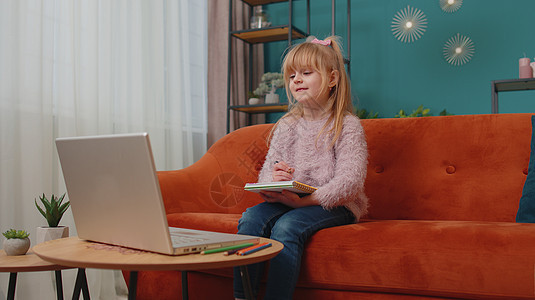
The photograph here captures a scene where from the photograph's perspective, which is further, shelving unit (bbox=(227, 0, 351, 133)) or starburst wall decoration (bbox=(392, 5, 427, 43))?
starburst wall decoration (bbox=(392, 5, 427, 43))

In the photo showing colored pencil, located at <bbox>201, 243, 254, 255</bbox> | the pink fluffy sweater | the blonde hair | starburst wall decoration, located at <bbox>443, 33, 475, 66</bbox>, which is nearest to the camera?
colored pencil, located at <bbox>201, 243, 254, 255</bbox>

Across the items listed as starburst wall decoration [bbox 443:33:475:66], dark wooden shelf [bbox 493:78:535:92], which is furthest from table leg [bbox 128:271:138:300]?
starburst wall decoration [bbox 443:33:475:66]

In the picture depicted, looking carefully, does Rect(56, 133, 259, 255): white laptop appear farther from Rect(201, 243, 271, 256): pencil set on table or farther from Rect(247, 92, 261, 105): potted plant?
Rect(247, 92, 261, 105): potted plant

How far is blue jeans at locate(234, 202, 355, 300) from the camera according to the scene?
125cm

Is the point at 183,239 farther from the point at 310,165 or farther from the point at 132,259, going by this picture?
the point at 310,165

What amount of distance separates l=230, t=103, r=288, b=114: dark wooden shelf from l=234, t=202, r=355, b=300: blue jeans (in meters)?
1.96

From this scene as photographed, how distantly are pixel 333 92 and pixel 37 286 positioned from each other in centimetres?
147

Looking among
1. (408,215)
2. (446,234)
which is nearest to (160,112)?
(408,215)

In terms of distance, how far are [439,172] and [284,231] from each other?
2.59 ft

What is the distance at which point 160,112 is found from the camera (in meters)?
2.91

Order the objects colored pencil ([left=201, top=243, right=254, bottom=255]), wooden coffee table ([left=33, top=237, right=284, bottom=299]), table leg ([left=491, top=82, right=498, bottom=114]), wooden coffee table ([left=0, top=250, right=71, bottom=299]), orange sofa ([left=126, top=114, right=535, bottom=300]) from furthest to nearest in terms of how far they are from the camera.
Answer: table leg ([left=491, top=82, right=498, bottom=114]), orange sofa ([left=126, top=114, right=535, bottom=300]), wooden coffee table ([left=0, top=250, right=71, bottom=299]), colored pencil ([left=201, top=243, right=254, bottom=255]), wooden coffee table ([left=33, top=237, right=284, bottom=299])

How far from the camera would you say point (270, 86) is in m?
3.62

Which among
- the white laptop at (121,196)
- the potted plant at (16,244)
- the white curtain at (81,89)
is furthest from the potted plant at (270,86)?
the white laptop at (121,196)

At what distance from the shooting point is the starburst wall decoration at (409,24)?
3631mm
